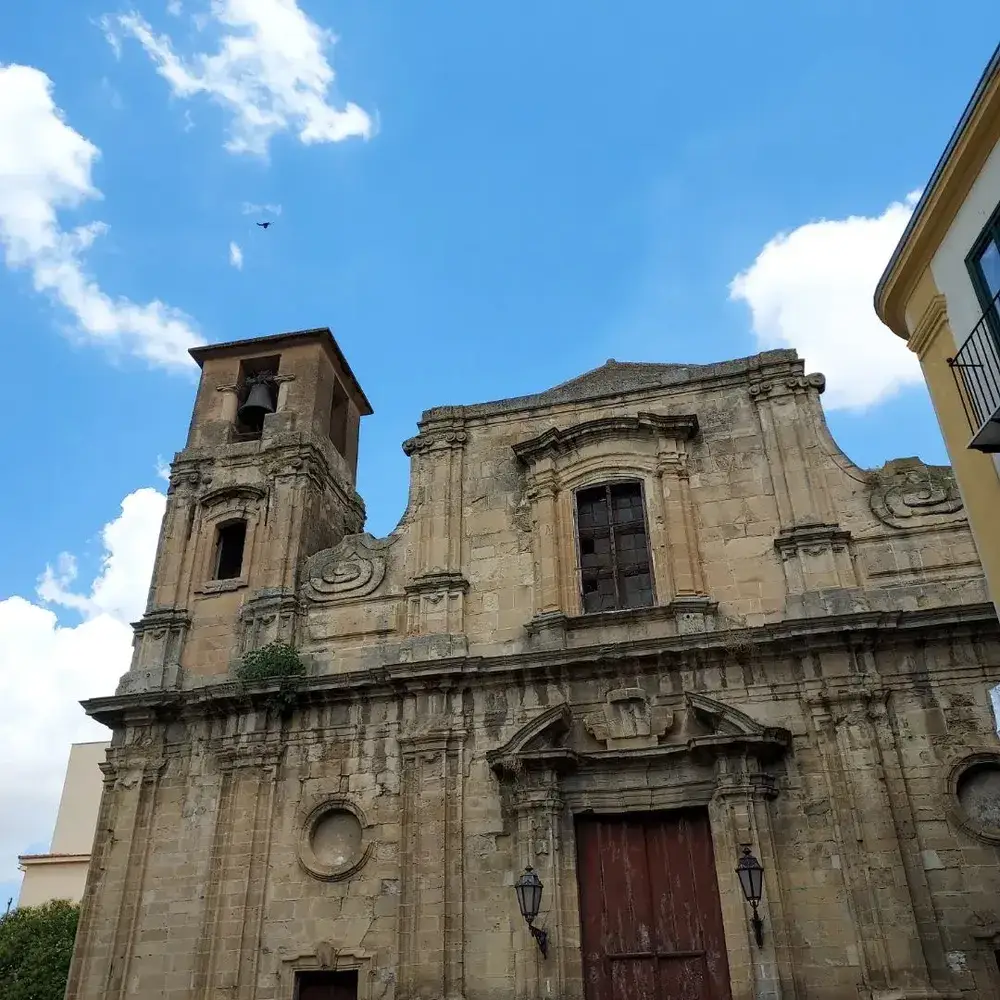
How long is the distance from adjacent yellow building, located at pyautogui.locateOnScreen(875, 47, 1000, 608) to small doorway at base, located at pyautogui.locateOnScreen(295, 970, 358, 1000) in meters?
8.71

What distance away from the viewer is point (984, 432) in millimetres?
7691

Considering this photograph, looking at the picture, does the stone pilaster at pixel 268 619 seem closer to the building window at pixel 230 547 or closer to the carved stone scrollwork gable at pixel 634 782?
the building window at pixel 230 547

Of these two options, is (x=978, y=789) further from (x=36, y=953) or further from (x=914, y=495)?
(x=36, y=953)

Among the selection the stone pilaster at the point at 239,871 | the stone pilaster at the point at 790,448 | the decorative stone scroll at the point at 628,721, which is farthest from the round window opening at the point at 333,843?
the stone pilaster at the point at 790,448

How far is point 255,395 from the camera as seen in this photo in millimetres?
18000

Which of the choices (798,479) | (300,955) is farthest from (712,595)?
(300,955)

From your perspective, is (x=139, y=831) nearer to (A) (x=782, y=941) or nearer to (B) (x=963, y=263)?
(A) (x=782, y=941)

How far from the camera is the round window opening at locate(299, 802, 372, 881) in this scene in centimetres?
1259

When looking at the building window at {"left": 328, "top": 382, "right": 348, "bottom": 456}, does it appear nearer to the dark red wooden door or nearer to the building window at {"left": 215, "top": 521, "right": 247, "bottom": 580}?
the building window at {"left": 215, "top": 521, "right": 247, "bottom": 580}

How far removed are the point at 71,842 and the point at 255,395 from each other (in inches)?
1026

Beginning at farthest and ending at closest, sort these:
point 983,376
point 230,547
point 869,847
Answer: point 230,547
point 869,847
point 983,376

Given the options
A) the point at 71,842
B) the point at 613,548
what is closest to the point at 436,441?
the point at 613,548

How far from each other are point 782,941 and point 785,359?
822 cm

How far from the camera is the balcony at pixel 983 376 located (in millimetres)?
7758
